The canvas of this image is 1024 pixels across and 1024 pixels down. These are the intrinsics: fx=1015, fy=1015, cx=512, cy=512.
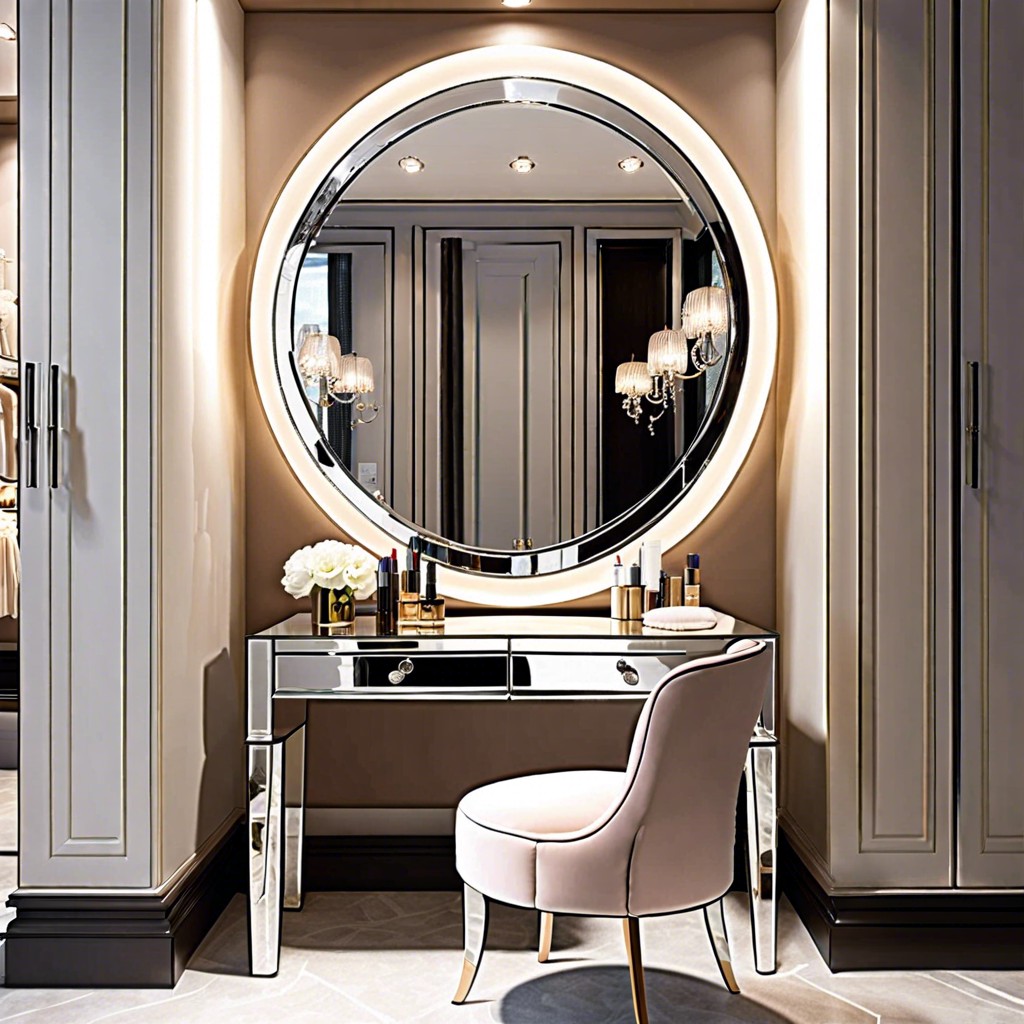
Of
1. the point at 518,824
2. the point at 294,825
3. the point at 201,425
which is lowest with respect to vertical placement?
the point at 294,825

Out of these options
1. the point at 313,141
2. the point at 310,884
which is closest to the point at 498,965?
the point at 310,884

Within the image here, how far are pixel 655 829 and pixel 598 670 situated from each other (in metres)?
0.50

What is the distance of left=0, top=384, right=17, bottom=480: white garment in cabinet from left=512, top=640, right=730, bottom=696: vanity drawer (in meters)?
1.71

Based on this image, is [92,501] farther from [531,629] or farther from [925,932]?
[925,932]

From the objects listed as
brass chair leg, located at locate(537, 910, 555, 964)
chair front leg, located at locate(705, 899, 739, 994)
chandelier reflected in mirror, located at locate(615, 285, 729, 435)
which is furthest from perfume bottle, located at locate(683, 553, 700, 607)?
brass chair leg, located at locate(537, 910, 555, 964)

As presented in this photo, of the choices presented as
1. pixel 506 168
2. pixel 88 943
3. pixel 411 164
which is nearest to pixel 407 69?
pixel 411 164

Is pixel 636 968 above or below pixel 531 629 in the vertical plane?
below

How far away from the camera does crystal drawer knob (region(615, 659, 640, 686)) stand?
2402mm

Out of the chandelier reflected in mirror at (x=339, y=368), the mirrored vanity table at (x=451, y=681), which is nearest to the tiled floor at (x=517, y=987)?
the mirrored vanity table at (x=451, y=681)

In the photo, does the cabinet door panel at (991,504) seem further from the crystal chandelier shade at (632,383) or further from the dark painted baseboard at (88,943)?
the dark painted baseboard at (88,943)

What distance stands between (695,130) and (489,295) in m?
0.77

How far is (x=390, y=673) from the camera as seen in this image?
239 centimetres

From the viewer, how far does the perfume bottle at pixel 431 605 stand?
263 centimetres

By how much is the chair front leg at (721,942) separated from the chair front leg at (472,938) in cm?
51
